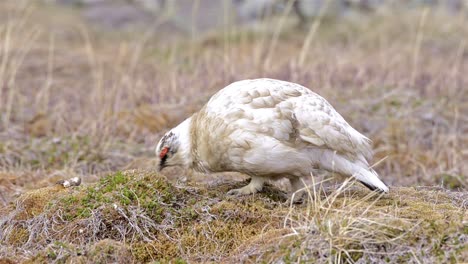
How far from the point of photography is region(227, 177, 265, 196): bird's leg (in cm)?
507

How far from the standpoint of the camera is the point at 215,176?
652 centimetres

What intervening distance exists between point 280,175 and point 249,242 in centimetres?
87

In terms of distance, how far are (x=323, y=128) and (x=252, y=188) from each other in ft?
2.50

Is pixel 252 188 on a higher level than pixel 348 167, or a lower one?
lower

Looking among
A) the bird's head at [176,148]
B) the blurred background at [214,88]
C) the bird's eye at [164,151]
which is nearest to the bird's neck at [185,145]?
the bird's head at [176,148]

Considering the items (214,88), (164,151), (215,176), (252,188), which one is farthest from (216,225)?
(214,88)

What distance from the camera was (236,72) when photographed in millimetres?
9672

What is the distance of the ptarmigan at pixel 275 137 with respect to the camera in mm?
4703

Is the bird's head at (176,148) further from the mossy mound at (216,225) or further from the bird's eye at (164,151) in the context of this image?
the mossy mound at (216,225)

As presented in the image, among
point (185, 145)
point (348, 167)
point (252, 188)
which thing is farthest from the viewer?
point (185, 145)

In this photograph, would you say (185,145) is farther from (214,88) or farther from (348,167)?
(214,88)

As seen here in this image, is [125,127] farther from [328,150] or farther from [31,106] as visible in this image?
[328,150]

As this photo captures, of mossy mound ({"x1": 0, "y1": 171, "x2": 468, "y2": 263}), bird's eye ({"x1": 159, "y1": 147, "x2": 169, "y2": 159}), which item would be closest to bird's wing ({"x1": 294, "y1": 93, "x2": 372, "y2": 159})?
mossy mound ({"x1": 0, "y1": 171, "x2": 468, "y2": 263})

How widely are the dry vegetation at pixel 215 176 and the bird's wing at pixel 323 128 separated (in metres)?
0.36
